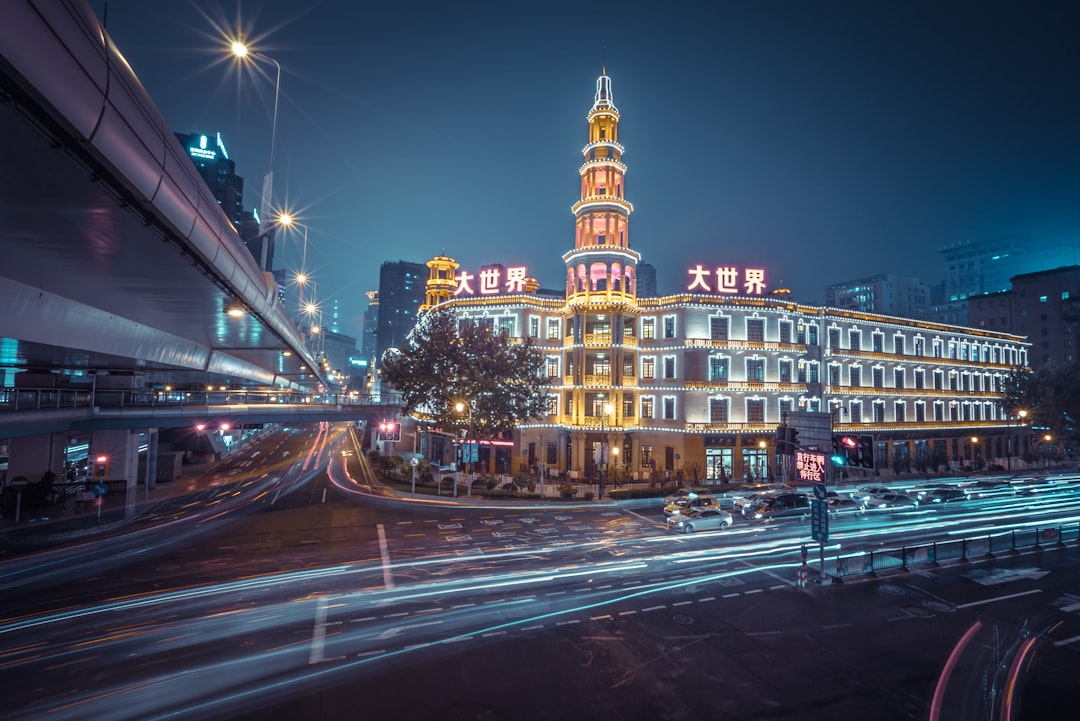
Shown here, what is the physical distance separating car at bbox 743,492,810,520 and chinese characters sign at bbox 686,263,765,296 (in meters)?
20.0

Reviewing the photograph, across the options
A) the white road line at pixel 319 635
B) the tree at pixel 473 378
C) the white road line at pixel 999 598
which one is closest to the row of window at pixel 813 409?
the tree at pixel 473 378

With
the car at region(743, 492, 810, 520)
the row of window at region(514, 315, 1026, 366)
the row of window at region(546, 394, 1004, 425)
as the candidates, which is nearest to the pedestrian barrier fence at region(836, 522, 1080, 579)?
the car at region(743, 492, 810, 520)

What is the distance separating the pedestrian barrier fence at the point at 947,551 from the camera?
20.2 m

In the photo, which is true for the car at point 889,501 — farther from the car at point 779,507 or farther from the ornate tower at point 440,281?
the ornate tower at point 440,281

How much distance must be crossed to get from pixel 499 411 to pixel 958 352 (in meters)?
55.2

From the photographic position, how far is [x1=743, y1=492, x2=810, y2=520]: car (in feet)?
96.9

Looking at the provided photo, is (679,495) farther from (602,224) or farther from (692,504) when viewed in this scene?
(602,224)

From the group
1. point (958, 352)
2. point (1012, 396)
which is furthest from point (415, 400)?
point (1012, 396)

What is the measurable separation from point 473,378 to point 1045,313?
107320 millimetres

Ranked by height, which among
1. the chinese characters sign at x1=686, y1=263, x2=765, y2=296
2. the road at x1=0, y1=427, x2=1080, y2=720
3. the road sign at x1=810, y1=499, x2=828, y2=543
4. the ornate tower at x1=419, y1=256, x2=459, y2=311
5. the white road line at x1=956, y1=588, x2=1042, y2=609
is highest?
the ornate tower at x1=419, y1=256, x2=459, y2=311

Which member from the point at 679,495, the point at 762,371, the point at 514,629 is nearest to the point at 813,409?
the point at 762,371

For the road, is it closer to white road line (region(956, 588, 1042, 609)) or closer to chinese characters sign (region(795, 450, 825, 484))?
white road line (region(956, 588, 1042, 609))

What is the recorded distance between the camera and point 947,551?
21.9 metres

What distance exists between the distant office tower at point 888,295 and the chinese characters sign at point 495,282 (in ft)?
502
